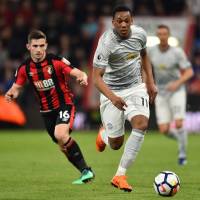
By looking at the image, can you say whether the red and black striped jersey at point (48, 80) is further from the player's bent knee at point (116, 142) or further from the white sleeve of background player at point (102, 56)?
the white sleeve of background player at point (102, 56)

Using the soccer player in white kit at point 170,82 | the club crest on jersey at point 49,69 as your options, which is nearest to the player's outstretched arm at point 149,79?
the club crest on jersey at point 49,69

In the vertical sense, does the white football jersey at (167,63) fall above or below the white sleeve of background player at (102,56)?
below

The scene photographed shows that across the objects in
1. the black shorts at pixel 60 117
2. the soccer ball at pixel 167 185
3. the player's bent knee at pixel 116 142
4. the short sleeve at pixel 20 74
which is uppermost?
the short sleeve at pixel 20 74

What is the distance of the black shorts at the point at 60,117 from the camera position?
10439mm

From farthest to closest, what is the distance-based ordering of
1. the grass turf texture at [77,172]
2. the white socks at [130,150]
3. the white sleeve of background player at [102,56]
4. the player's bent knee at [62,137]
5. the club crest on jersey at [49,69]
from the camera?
the club crest on jersey at [49,69] → the player's bent knee at [62,137] → the white sleeve of background player at [102,56] → the white socks at [130,150] → the grass turf texture at [77,172]

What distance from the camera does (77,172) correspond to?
1199 centimetres

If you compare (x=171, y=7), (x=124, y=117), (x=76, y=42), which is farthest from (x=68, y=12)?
(x=124, y=117)

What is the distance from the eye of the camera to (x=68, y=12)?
932 inches

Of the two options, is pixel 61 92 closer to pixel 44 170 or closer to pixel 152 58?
pixel 44 170

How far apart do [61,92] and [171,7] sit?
14.3 m

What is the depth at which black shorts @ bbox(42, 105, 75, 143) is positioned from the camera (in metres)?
10.4

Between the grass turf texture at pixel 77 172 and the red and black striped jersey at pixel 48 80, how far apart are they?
3.48 feet

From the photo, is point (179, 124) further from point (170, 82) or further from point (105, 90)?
point (105, 90)

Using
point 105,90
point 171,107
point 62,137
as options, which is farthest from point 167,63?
point 105,90
